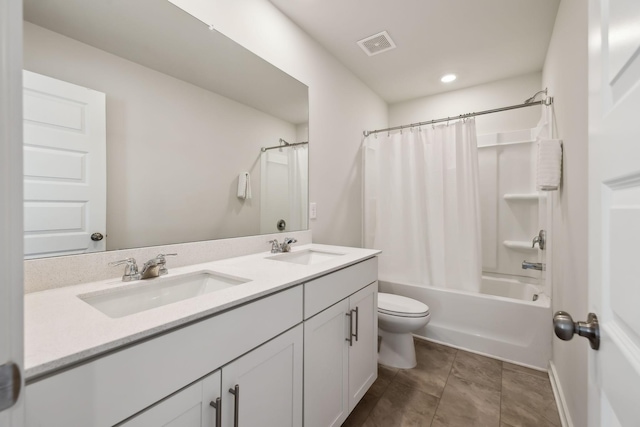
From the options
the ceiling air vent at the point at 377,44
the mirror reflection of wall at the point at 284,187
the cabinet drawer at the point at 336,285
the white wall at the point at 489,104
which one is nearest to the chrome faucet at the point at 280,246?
the mirror reflection of wall at the point at 284,187

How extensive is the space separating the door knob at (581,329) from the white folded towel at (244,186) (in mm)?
1434

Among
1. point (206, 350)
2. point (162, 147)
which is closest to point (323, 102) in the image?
point (162, 147)

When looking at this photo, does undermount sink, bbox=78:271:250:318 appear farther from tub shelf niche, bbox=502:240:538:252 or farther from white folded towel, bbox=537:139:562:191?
tub shelf niche, bbox=502:240:538:252

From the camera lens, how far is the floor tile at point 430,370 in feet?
5.69

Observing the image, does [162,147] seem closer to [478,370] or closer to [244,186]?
[244,186]

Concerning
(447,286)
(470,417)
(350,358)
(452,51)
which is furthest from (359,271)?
(452,51)

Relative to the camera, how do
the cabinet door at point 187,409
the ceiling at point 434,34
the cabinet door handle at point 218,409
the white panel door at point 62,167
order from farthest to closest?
the ceiling at point 434,34, the white panel door at point 62,167, the cabinet door handle at point 218,409, the cabinet door at point 187,409

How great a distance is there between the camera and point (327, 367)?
1.22 meters

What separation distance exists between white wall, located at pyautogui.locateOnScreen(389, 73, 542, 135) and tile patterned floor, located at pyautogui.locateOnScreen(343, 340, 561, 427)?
2252 mm

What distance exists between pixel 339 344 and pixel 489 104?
114 inches

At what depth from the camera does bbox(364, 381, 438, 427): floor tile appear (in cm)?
144

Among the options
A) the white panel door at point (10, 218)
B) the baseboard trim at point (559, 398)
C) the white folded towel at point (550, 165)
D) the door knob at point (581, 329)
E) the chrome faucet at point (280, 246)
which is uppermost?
the white folded towel at point (550, 165)

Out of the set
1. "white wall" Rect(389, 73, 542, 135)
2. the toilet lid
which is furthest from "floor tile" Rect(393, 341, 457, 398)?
"white wall" Rect(389, 73, 542, 135)

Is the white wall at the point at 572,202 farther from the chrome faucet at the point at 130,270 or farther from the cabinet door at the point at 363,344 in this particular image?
the chrome faucet at the point at 130,270
